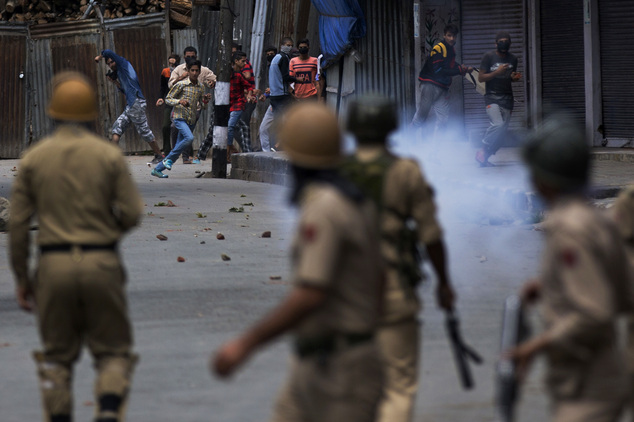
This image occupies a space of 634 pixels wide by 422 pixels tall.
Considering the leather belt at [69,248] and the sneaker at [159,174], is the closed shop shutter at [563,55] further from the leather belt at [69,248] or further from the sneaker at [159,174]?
the leather belt at [69,248]

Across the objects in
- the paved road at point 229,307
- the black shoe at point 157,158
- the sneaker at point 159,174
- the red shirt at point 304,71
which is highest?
the red shirt at point 304,71

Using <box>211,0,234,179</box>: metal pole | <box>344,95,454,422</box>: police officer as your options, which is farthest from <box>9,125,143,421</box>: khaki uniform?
<box>211,0,234,179</box>: metal pole

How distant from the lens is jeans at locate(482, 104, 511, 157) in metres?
15.5

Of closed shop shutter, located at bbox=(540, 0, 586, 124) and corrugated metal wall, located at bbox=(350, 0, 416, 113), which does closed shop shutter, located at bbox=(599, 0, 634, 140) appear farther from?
corrugated metal wall, located at bbox=(350, 0, 416, 113)

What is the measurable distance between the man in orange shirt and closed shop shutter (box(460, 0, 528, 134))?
2.75m

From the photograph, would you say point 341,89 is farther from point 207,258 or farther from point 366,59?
point 207,258

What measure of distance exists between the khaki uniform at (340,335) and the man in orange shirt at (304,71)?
17.0 meters

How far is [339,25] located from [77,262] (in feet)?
47.1

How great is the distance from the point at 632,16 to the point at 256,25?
332 inches

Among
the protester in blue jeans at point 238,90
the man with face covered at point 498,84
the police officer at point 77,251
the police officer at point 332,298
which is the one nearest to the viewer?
the police officer at point 332,298

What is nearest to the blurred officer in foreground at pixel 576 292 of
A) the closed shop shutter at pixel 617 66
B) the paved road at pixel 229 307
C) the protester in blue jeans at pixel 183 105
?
the paved road at pixel 229 307

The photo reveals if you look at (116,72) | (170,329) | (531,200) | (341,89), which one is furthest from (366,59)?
(170,329)

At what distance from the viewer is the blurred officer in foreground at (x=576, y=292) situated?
325cm

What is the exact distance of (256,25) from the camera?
23.9 meters
